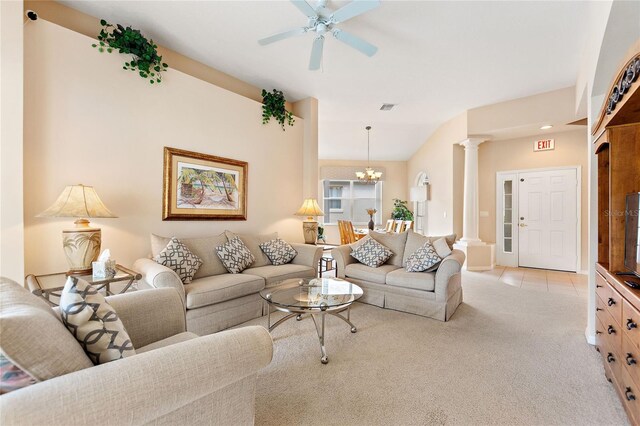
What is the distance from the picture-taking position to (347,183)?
8.83 metres

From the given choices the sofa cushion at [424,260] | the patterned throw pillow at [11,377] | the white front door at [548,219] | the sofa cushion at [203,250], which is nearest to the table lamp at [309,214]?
the sofa cushion at [203,250]

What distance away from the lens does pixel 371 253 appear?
12.1ft

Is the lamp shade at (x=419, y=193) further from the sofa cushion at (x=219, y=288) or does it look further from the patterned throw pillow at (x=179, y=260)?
the patterned throw pillow at (x=179, y=260)

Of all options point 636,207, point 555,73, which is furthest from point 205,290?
point 555,73

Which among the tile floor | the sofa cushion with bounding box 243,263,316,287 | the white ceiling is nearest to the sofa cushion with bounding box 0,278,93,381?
the sofa cushion with bounding box 243,263,316,287

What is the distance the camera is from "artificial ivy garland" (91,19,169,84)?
2705 millimetres

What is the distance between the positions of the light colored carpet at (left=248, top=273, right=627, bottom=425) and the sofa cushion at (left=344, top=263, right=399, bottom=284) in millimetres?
436

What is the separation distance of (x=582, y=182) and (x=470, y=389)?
5.24 metres

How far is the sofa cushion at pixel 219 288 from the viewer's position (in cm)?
255

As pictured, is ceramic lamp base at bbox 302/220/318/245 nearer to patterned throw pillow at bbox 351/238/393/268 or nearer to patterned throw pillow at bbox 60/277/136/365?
patterned throw pillow at bbox 351/238/393/268

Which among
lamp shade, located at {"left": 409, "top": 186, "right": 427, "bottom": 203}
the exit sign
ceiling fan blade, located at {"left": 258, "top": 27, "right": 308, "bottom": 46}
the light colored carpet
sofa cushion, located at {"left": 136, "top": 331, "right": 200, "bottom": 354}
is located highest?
ceiling fan blade, located at {"left": 258, "top": 27, "right": 308, "bottom": 46}

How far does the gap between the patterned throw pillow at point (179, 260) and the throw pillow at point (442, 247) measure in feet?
8.54

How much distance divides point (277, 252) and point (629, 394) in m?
3.10

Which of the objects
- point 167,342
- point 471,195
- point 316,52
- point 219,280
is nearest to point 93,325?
point 167,342
